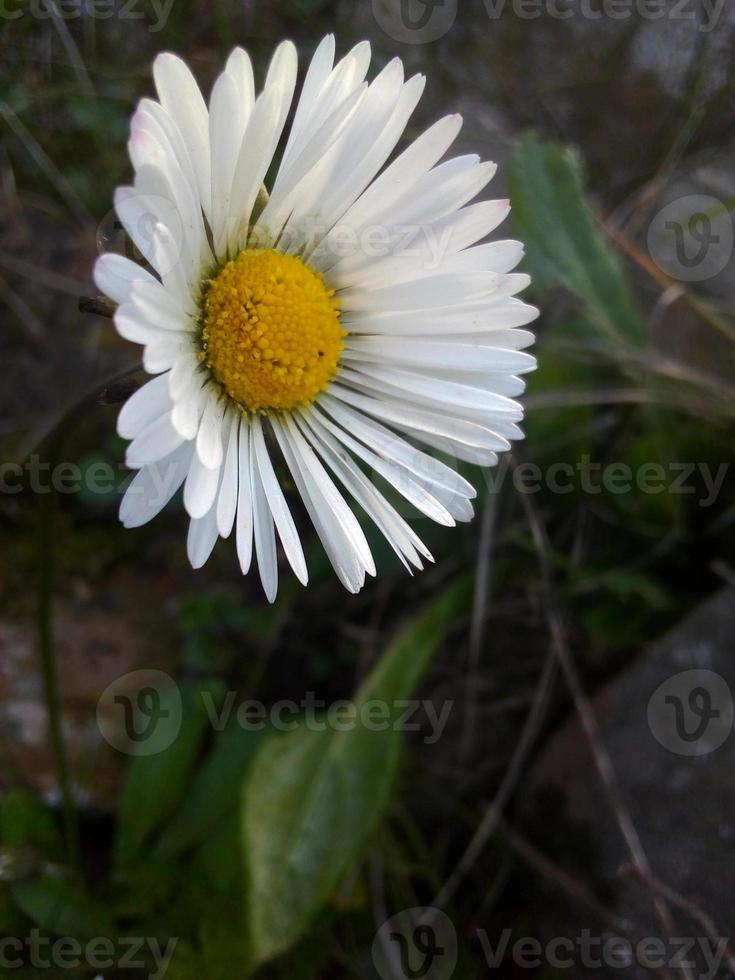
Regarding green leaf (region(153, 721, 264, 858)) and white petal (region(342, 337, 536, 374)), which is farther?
green leaf (region(153, 721, 264, 858))

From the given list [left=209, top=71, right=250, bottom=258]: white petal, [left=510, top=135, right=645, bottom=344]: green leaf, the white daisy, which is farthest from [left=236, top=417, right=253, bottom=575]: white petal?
[left=510, top=135, right=645, bottom=344]: green leaf

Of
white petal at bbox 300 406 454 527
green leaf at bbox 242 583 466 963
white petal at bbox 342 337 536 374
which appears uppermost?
white petal at bbox 342 337 536 374

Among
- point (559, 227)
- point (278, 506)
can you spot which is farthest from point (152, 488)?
point (559, 227)

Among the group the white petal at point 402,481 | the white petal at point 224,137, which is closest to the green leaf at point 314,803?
the white petal at point 402,481

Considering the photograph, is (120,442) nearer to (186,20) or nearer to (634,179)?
(186,20)

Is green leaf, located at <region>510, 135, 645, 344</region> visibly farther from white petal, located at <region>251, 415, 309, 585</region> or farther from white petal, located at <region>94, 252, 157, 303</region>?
white petal, located at <region>94, 252, 157, 303</region>

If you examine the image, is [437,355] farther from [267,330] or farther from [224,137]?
[224,137]

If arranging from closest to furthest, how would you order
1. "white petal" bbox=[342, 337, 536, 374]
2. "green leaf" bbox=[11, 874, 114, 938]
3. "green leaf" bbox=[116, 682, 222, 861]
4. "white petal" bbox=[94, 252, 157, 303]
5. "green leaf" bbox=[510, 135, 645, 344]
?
"white petal" bbox=[94, 252, 157, 303] < "white petal" bbox=[342, 337, 536, 374] < "green leaf" bbox=[11, 874, 114, 938] < "green leaf" bbox=[116, 682, 222, 861] < "green leaf" bbox=[510, 135, 645, 344]

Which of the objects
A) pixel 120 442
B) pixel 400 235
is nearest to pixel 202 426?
pixel 400 235
